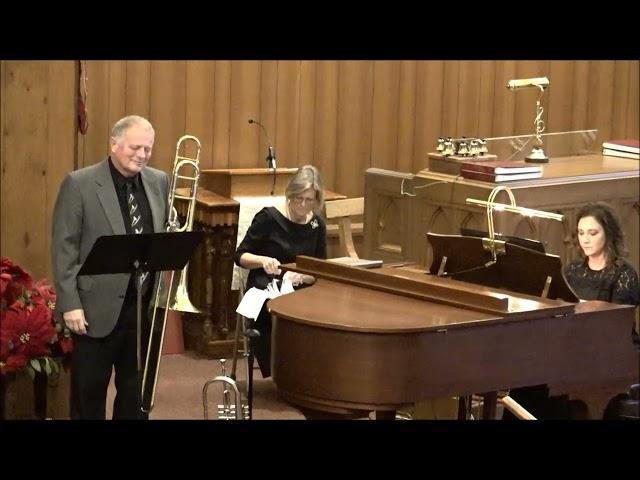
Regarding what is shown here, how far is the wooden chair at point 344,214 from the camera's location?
7750mm

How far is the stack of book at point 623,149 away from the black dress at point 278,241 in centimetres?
241

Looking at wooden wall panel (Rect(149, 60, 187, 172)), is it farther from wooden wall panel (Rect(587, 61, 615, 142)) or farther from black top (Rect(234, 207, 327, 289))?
wooden wall panel (Rect(587, 61, 615, 142))

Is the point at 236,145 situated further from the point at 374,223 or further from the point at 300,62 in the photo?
the point at 374,223

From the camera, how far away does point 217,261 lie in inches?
307

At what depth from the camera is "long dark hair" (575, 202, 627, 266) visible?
5789mm

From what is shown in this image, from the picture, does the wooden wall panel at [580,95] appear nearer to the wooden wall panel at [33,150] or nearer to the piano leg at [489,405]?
the wooden wall panel at [33,150]

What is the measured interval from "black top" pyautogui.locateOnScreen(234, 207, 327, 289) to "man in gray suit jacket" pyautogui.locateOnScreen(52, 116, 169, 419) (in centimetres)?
121

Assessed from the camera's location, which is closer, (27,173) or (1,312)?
(1,312)

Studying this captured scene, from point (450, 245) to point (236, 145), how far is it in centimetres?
305

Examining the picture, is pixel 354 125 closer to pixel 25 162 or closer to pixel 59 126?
pixel 59 126

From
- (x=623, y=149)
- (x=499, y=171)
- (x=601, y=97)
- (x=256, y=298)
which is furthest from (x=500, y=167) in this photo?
(x=601, y=97)
